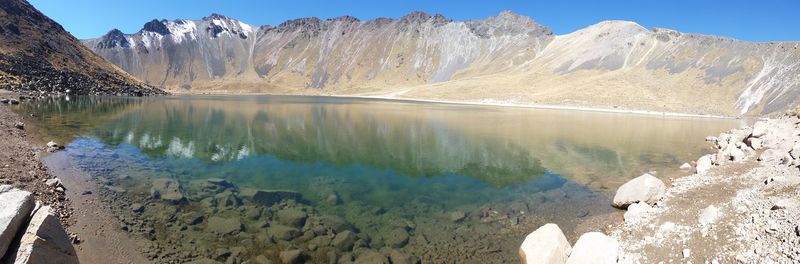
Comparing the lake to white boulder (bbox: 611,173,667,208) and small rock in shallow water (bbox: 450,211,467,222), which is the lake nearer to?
small rock in shallow water (bbox: 450,211,467,222)

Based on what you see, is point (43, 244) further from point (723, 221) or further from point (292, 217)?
point (723, 221)

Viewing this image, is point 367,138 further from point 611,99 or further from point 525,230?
point 611,99

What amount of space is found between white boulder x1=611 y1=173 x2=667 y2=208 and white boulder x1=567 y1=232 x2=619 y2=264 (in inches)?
371

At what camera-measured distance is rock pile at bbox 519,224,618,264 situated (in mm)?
12531

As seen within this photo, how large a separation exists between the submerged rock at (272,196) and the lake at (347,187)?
0.11 metres

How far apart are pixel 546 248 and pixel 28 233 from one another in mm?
14159

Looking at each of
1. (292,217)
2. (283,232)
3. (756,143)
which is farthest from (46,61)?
(756,143)

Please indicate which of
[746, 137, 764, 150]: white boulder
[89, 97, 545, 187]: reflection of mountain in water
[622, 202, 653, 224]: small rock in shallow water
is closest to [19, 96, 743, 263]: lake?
[89, 97, 545, 187]: reflection of mountain in water

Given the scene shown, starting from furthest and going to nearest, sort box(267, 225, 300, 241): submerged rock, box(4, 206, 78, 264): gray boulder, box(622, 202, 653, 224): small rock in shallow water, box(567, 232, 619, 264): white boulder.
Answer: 1. box(622, 202, 653, 224): small rock in shallow water
2. box(267, 225, 300, 241): submerged rock
3. box(567, 232, 619, 264): white boulder
4. box(4, 206, 78, 264): gray boulder

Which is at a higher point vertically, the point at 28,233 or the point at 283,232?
the point at 28,233

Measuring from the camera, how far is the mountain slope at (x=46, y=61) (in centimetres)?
10312

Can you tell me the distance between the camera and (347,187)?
82.5 ft

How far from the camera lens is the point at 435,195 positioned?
955 inches

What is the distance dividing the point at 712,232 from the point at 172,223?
67.5 feet
